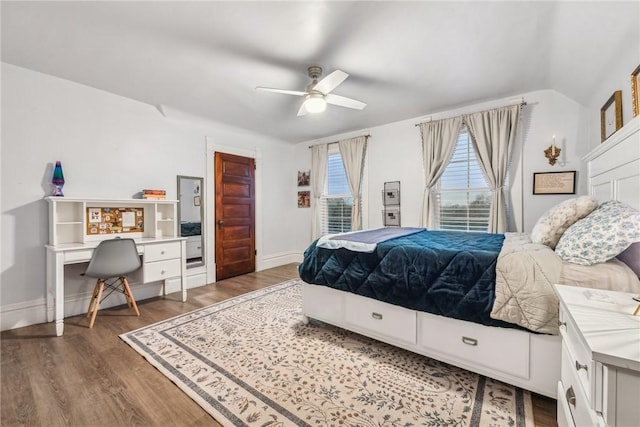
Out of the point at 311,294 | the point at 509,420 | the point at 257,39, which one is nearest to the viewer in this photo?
the point at 509,420

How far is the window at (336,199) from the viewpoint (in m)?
5.02

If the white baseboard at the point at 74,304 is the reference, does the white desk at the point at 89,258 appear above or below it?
above

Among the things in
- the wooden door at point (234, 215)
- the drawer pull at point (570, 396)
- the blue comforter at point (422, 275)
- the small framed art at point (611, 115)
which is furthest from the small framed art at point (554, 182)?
the wooden door at point (234, 215)

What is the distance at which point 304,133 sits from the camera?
4.90m

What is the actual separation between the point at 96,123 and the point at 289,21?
2.68 metres

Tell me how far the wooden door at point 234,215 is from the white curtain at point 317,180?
45.3 inches

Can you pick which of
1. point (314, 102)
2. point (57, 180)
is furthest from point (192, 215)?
point (314, 102)

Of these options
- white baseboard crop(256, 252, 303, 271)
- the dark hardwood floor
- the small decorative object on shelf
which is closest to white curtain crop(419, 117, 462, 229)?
the dark hardwood floor

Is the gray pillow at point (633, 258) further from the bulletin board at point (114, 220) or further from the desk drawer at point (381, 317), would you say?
the bulletin board at point (114, 220)

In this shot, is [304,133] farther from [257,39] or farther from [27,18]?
[27,18]

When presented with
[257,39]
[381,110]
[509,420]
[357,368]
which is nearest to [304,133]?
[381,110]

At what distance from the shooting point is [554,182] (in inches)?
123

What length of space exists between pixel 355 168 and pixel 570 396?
3920 millimetres

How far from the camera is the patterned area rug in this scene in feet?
4.95
